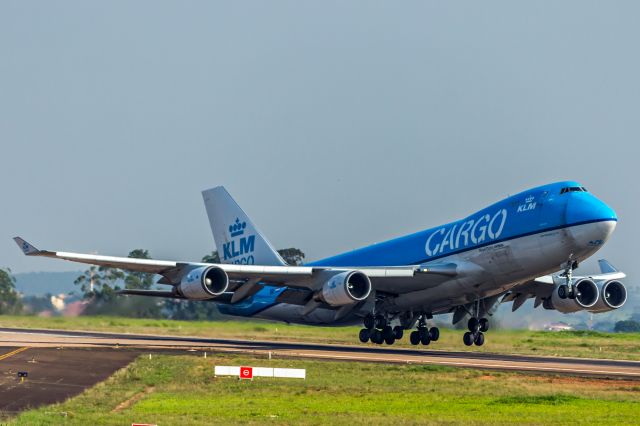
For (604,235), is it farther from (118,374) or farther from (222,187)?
(222,187)

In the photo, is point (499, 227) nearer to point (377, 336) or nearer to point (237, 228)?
point (377, 336)

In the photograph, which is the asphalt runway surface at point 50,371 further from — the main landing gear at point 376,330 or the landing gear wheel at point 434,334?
the landing gear wheel at point 434,334

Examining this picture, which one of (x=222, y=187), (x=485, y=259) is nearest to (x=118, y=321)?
(x=222, y=187)

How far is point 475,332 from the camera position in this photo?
160 ft

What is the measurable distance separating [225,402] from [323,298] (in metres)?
18.6

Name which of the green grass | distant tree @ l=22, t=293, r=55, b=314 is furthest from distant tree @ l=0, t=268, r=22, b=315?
the green grass

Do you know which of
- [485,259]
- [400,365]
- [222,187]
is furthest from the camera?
[222,187]

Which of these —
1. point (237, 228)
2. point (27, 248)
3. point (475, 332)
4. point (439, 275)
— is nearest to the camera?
point (27, 248)

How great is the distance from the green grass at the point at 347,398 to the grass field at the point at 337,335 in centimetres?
1638

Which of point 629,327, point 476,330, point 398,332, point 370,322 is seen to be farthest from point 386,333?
point 629,327

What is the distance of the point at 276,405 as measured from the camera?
88.1ft

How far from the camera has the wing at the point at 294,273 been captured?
44.6 metres

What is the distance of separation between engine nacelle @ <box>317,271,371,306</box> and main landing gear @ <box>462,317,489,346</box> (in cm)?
638

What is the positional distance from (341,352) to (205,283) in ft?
24.8
